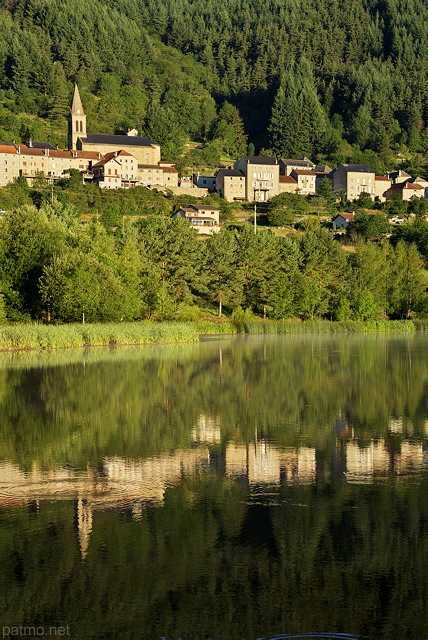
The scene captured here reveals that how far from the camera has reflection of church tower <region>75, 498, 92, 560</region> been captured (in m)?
12.3

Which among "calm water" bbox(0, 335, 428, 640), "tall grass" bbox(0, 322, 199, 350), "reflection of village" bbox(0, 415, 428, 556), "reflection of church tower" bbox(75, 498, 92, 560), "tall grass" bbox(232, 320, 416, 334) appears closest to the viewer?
"calm water" bbox(0, 335, 428, 640)

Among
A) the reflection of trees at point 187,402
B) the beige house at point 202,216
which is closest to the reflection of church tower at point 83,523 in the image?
the reflection of trees at point 187,402

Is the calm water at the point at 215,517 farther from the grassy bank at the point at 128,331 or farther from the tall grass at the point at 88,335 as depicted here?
the grassy bank at the point at 128,331

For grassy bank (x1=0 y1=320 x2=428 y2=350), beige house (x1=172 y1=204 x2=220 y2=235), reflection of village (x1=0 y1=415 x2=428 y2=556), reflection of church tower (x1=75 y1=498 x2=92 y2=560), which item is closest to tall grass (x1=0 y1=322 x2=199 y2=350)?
grassy bank (x1=0 y1=320 x2=428 y2=350)

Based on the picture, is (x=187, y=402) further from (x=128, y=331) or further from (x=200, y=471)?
(x=128, y=331)

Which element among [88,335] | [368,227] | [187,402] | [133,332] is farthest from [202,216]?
[187,402]

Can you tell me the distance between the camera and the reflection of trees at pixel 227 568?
32.1 ft

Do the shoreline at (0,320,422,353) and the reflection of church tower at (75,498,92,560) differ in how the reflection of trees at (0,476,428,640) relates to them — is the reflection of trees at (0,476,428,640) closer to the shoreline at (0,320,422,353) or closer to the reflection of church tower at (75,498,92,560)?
the reflection of church tower at (75,498,92,560)

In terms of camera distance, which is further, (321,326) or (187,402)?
(321,326)

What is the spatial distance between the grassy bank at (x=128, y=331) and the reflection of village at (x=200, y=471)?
37594 mm

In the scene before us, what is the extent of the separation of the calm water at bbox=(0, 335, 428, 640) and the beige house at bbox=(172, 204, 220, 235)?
13807 centimetres

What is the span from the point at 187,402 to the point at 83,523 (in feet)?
50.0

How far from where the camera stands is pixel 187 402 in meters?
28.6

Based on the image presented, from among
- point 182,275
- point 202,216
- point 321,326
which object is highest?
point 202,216
